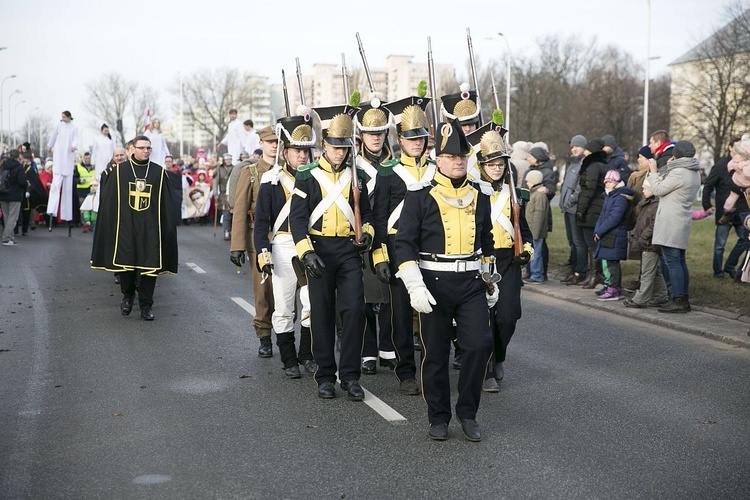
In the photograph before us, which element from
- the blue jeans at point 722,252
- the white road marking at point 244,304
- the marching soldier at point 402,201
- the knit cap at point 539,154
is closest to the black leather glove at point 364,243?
the marching soldier at point 402,201

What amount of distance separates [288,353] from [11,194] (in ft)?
48.3

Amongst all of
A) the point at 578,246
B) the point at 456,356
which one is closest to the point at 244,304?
the point at 456,356

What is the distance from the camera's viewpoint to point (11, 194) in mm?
20859

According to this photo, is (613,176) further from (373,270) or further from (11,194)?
(11,194)

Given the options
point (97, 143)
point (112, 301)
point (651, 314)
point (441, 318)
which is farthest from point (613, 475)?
point (97, 143)

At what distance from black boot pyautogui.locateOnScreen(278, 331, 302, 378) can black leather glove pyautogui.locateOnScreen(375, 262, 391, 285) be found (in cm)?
143

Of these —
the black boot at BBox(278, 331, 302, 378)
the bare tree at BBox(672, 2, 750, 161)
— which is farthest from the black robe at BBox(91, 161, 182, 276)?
the bare tree at BBox(672, 2, 750, 161)

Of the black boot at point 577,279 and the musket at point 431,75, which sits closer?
the musket at point 431,75

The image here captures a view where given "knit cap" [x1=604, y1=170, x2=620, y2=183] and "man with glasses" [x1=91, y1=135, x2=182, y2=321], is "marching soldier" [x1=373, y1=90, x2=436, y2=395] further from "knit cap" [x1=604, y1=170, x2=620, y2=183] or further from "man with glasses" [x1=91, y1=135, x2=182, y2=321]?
"knit cap" [x1=604, y1=170, x2=620, y2=183]

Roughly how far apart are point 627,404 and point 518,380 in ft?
3.63

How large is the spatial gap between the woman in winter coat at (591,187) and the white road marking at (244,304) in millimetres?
4852

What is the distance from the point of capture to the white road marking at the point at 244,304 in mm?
11836

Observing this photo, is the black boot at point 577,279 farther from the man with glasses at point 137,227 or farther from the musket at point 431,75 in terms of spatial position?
the man with glasses at point 137,227

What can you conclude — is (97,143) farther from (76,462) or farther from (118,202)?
(76,462)
